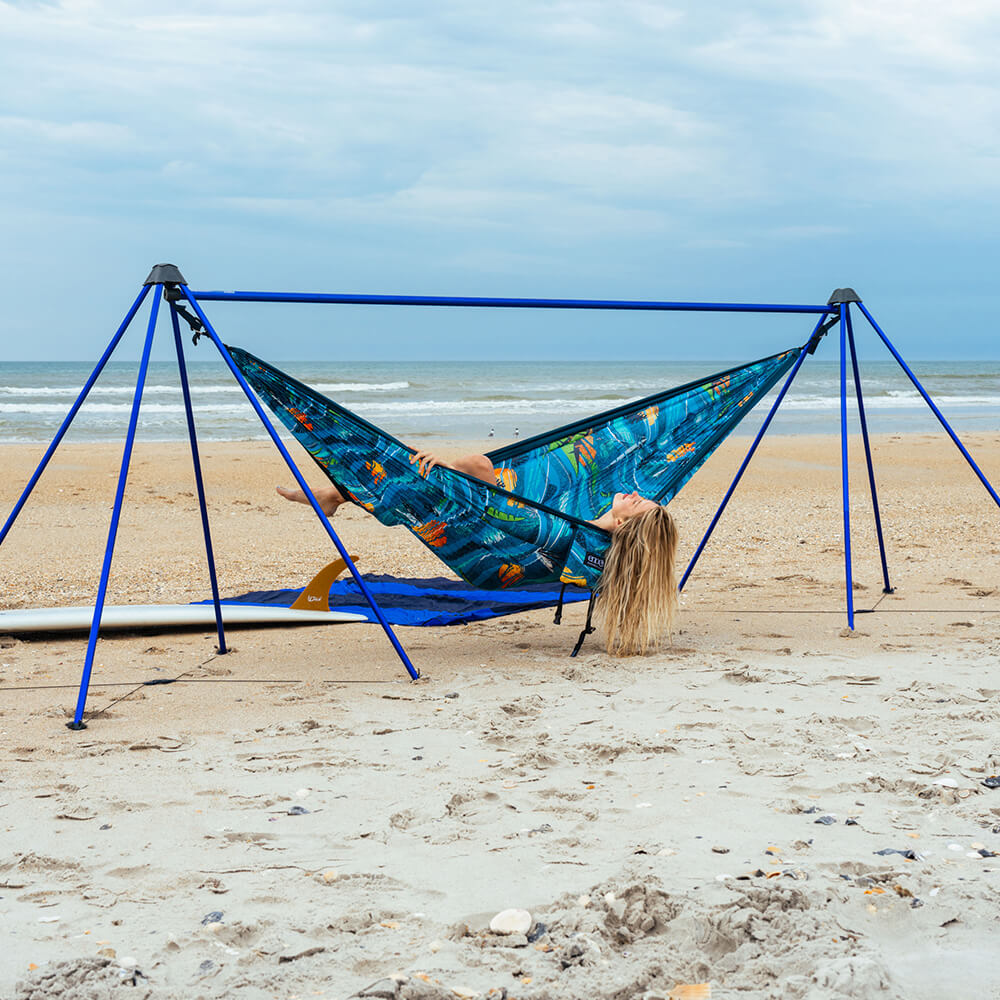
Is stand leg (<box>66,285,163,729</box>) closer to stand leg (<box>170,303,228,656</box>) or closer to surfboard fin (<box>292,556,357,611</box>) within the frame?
stand leg (<box>170,303,228,656</box>)

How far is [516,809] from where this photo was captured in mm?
2363

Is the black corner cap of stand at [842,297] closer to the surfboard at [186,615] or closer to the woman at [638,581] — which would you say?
the woman at [638,581]

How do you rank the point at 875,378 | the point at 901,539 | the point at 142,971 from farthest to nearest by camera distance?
1. the point at 875,378
2. the point at 901,539
3. the point at 142,971

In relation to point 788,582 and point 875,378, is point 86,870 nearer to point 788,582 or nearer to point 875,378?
point 788,582

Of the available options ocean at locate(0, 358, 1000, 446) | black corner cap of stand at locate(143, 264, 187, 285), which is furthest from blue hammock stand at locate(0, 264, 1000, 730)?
ocean at locate(0, 358, 1000, 446)

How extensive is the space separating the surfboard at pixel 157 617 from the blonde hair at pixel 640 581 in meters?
1.23

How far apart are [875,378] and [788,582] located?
1183 inches

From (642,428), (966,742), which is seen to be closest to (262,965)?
(966,742)

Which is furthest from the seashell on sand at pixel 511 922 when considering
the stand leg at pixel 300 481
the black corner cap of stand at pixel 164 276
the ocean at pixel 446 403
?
the ocean at pixel 446 403

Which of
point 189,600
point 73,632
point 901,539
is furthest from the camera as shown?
point 901,539

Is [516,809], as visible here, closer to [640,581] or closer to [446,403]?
[640,581]

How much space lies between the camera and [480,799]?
243 cm

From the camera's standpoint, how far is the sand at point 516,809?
1712 mm

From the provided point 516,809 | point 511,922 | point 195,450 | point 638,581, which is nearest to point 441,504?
point 638,581
